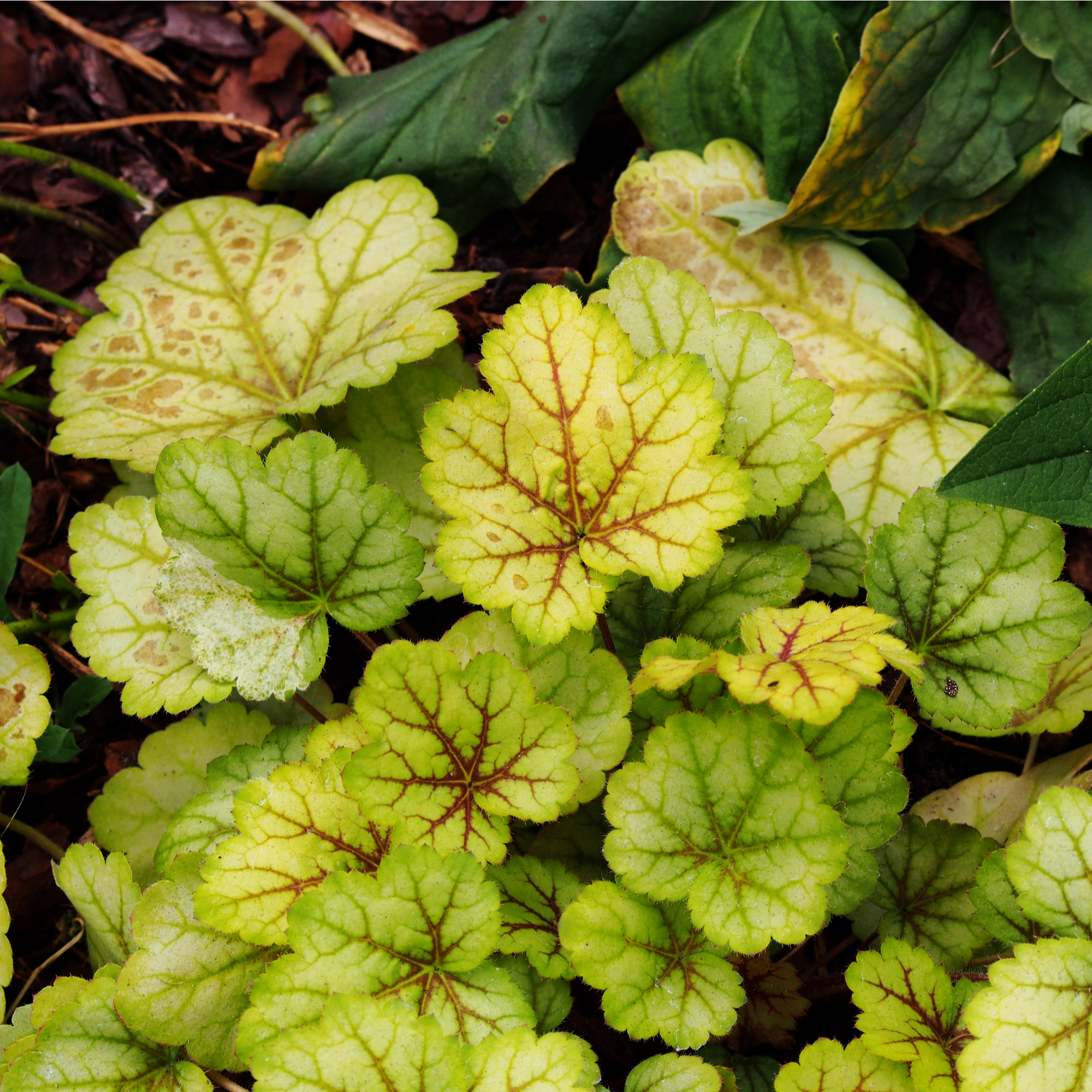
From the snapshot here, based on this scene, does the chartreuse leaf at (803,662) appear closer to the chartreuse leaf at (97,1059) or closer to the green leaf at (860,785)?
the green leaf at (860,785)

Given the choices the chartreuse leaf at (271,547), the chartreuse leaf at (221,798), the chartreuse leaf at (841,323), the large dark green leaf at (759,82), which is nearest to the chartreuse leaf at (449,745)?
the chartreuse leaf at (271,547)

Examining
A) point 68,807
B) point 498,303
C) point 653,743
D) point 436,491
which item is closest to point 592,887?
point 653,743

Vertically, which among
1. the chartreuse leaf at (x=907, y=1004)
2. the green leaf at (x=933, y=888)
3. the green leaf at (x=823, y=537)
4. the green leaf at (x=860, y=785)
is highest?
the green leaf at (x=823, y=537)

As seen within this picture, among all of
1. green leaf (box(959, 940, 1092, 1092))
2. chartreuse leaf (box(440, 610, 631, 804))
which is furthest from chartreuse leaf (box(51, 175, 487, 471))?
green leaf (box(959, 940, 1092, 1092))

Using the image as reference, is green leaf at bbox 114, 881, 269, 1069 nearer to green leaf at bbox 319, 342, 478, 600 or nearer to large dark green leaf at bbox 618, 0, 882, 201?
green leaf at bbox 319, 342, 478, 600

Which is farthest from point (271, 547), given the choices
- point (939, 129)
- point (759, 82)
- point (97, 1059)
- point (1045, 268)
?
point (1045, 268)
